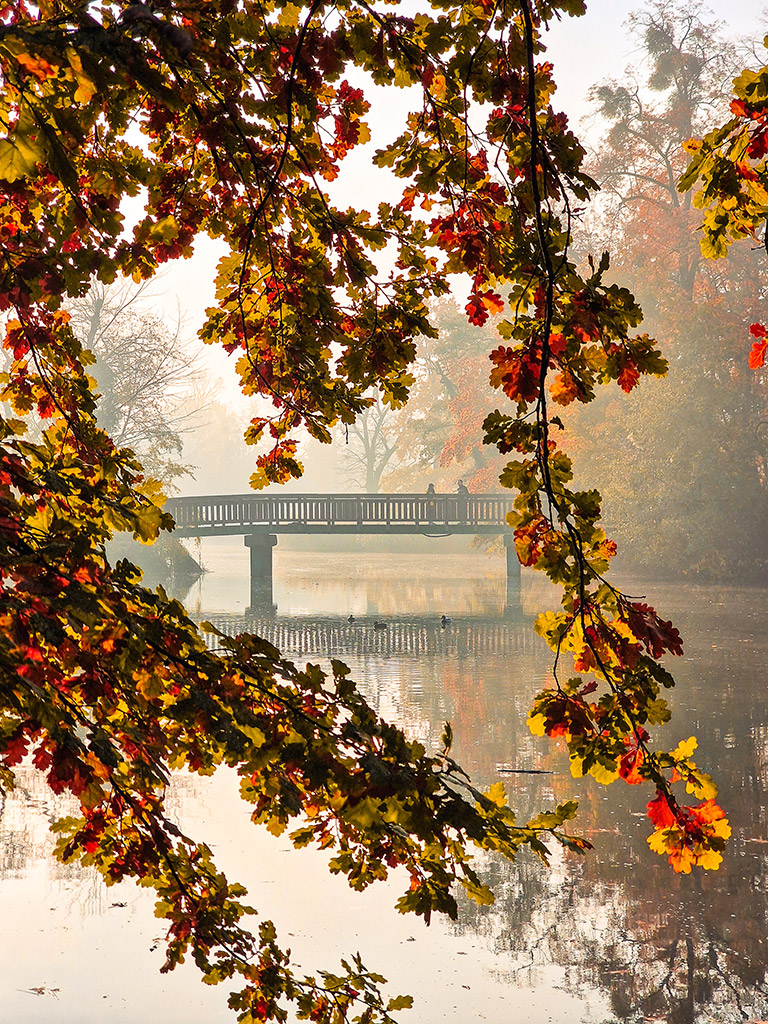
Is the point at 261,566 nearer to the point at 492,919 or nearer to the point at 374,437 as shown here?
the point at 492,919

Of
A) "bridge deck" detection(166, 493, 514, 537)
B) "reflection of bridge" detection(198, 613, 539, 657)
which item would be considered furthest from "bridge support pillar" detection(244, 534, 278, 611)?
"reflection of bridge" detection(198, 613, 539, 657)

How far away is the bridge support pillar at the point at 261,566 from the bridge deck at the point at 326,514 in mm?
327

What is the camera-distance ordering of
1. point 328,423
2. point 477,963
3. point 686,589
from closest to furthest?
1. point 328,423
2. point 477,963
3. point 686,589

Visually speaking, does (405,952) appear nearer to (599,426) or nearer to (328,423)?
(328,423)

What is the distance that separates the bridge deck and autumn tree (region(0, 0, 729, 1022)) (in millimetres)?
20601

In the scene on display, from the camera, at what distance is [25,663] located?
2137mm

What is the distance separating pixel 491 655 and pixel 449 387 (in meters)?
23.6

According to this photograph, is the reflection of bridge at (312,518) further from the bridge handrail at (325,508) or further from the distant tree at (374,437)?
the distant tree at (374,437)

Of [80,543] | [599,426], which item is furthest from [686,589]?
[80,543]

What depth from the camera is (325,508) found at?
26.9m

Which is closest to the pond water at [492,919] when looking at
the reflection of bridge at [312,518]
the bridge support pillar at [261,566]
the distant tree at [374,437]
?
the bridge support pillar at [261,566]

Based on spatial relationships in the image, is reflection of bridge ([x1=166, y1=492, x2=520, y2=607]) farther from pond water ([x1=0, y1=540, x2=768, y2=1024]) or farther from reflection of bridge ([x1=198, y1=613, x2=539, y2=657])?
pond water ([x1=0, y1=540, x2=768, y2=1024])

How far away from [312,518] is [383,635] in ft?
30.8

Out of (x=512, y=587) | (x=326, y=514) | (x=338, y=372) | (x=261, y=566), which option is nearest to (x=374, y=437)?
(x=326, y=514)
